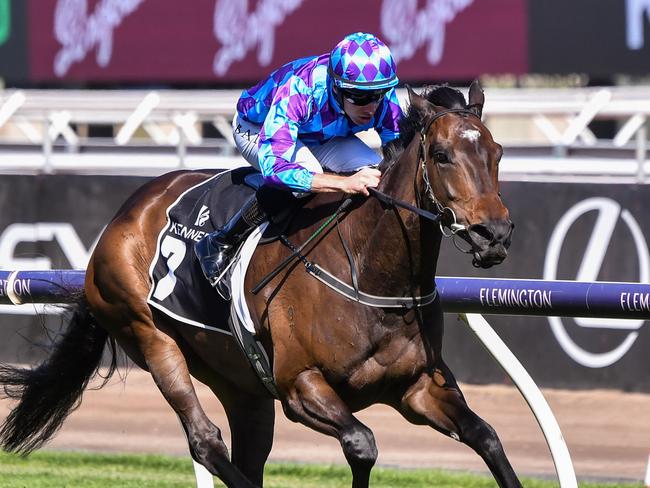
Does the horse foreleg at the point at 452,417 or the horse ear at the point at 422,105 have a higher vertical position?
the horse ear at the point at 422,105

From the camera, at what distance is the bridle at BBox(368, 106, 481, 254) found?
3.89 metres

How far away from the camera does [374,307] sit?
4211mm

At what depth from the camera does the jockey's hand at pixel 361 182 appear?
13.8 ft

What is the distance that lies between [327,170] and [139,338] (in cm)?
113

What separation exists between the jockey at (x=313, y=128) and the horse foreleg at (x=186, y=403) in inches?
19.1

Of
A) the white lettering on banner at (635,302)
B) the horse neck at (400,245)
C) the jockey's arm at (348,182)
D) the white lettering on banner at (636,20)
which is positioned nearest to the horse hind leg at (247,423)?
the horse neck at (400,245)

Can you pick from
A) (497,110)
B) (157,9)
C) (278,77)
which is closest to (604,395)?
(497,110)

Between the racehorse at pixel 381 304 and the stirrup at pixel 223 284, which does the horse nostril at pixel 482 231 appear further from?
the stirrup at pixel 223 284

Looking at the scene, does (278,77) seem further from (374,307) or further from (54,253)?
(54,253)

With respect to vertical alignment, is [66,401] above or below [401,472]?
above

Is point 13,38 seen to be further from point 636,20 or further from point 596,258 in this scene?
point 596,258

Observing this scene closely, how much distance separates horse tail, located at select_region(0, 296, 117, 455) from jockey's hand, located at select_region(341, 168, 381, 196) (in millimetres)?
1752

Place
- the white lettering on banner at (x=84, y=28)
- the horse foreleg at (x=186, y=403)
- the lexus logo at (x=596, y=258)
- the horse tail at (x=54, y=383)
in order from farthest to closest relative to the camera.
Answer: the white lettering on banner at (x=84, y=28), the lexus logo at (x=596, y=258), the horse tail at (x=54, y=383), the horse foreleg at (x=186, y=403)

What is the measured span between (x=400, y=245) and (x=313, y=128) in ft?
2.02
